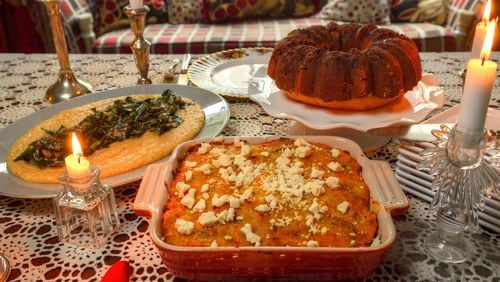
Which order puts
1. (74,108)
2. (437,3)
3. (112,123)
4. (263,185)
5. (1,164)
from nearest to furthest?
1. (263,185)
2. (1,164)
3. (112,123)
4. (74,108)
5. (437,3)

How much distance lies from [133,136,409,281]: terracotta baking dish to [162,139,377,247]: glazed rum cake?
0.02 meters

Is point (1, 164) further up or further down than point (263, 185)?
further down

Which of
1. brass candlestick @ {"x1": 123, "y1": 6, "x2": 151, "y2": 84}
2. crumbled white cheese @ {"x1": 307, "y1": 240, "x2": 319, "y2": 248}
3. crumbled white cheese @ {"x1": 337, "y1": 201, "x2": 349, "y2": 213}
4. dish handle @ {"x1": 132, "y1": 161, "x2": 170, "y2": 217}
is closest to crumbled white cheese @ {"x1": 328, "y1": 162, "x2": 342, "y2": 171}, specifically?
crumbled white cheese @ {"x1": 337, "y1": 201, "x2": 349, "y2": 213}

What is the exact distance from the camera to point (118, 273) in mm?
748

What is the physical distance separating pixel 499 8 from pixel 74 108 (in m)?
3.13

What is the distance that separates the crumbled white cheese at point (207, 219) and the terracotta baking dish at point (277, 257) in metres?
0.07

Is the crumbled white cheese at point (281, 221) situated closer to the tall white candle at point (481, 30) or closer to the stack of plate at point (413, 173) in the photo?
the stack of plate at point (413, 173)

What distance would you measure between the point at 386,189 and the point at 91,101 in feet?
3.24

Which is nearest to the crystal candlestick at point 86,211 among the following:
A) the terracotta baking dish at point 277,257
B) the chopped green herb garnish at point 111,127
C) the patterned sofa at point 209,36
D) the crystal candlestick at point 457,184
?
the terracotta baking dish at point 277,257

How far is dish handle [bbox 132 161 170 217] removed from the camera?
2.58 feet

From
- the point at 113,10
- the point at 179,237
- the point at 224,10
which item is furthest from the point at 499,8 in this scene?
the point at 179,237

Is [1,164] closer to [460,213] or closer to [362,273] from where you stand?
[362,273]

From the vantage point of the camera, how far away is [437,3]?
122 inches

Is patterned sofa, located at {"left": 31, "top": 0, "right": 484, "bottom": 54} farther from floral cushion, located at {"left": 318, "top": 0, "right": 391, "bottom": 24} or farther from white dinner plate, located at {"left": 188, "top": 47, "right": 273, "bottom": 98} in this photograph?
white dinner plate, located at {"left": 188, "top": 47, "right": 273, "bottom": 98}
